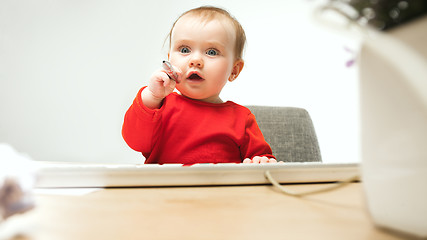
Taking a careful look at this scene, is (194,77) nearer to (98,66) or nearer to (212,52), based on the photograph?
(212,52)

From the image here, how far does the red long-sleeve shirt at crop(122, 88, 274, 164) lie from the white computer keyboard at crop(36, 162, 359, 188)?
16.9 inches

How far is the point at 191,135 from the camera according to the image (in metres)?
0.97

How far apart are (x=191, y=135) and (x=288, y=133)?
48cm

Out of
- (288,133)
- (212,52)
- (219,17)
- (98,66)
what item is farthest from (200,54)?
(98,66)

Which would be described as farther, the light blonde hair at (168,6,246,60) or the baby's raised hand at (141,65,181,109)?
the light blonde hair at (168,6,246,60)

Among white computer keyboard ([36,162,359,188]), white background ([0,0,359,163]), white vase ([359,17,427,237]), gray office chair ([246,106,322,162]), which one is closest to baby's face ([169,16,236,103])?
gray office chair ([246,106,322,162])

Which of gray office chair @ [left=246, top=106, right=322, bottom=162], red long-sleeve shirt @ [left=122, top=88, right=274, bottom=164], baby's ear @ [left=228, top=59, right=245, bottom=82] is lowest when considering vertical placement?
red long-sleeve shirt @ [left=122, top=88, right=274, bottom=164]

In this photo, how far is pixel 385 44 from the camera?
244 millimetres

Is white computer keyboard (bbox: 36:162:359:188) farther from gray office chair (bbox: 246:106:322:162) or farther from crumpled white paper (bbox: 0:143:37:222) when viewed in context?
gray office chair (bbox: 246:106:322:162)

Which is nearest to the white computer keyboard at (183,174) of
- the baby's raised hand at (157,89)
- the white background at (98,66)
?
the baby's raised hand at (157,89)

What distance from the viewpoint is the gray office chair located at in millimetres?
1254

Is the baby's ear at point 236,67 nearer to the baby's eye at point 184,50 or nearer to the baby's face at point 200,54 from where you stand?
the baby's face at point 200,54

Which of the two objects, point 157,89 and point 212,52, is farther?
point 212,52

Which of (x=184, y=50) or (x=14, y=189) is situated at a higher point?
(x=184, y=50)
